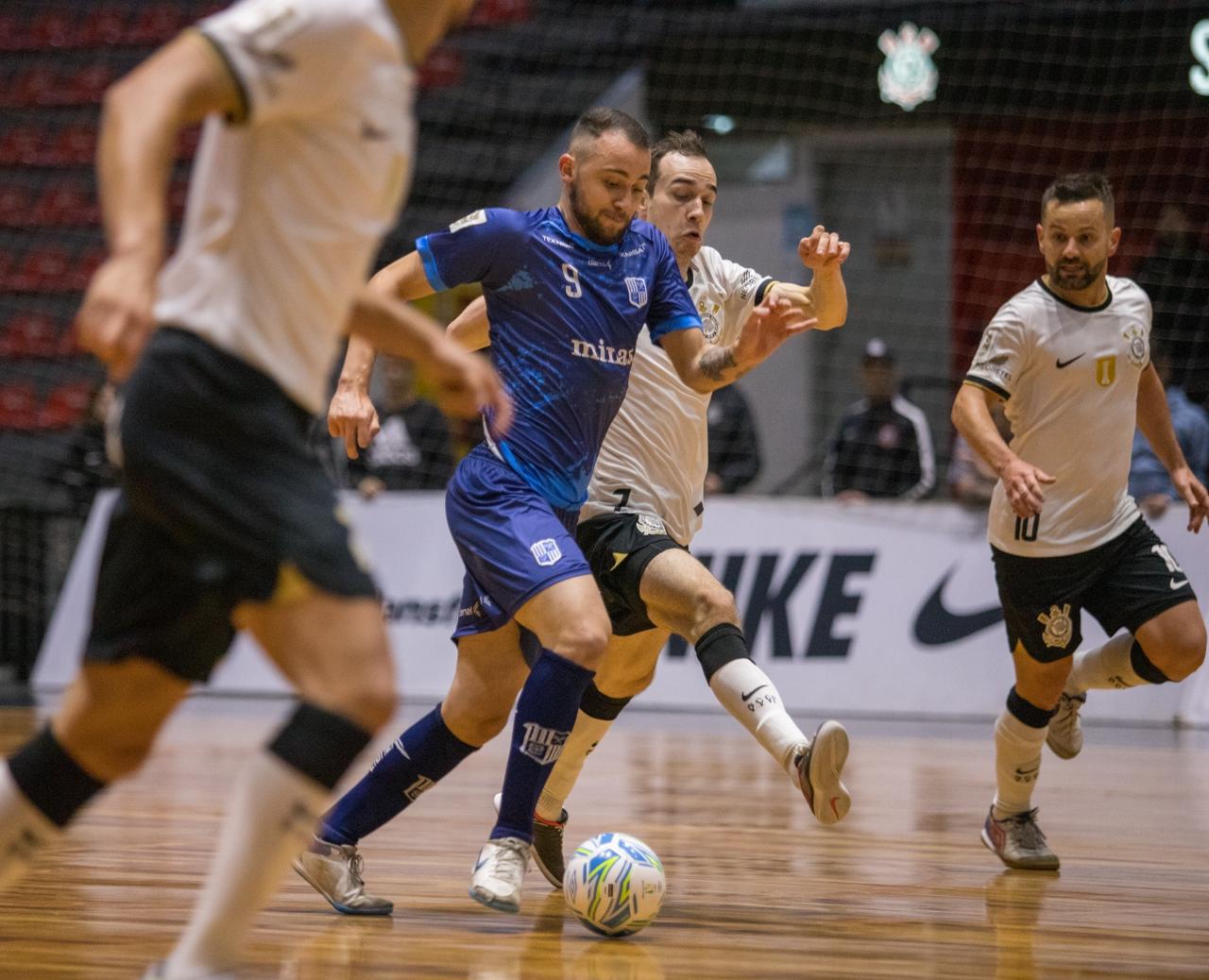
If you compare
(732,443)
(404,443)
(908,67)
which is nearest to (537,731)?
(732,443)

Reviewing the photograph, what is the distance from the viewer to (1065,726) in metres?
5.56

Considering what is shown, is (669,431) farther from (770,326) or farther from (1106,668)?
(1106,668)

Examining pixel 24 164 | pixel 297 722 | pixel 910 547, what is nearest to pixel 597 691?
pixel 297 722

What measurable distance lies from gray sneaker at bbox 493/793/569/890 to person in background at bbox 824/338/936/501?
6.02 m

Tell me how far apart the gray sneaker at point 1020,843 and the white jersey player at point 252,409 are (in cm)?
276

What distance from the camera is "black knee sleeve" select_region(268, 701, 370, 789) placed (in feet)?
8.50

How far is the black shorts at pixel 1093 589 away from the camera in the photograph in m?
4.96

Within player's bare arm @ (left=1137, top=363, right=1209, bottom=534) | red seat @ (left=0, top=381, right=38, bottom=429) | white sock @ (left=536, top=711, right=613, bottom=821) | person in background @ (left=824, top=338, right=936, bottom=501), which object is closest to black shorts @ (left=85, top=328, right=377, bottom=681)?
white sock @ (left=536, top=711, right=613, bottom=821)

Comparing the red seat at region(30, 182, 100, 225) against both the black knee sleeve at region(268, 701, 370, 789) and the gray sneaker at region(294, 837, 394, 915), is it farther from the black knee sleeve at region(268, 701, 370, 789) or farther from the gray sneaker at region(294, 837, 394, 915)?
the black knee sleeve at region(268, 701, 370, 789)

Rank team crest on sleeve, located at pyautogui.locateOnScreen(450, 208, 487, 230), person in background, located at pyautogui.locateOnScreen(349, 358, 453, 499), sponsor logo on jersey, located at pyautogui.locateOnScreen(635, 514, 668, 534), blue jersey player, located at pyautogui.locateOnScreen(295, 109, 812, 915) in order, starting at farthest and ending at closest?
person in background, located at pyautogui.locateOnScreen(349, 358, 453, 499)
sponsor logo on jersey, located at pyautogui.locateOnScreen(635, 514, 668, 534)
team crest on sleeve, located at pyautogui.locateOnScreen(450, 208, 487, 230)
blue jersey player, located at pyautogui.locateOnScreen(295, 109, 812, 915)

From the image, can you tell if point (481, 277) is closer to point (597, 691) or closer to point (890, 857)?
point (597, 691)

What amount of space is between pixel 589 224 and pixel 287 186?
163 centimetres

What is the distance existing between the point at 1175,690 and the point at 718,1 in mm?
7429

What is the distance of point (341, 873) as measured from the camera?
3.93 meters
